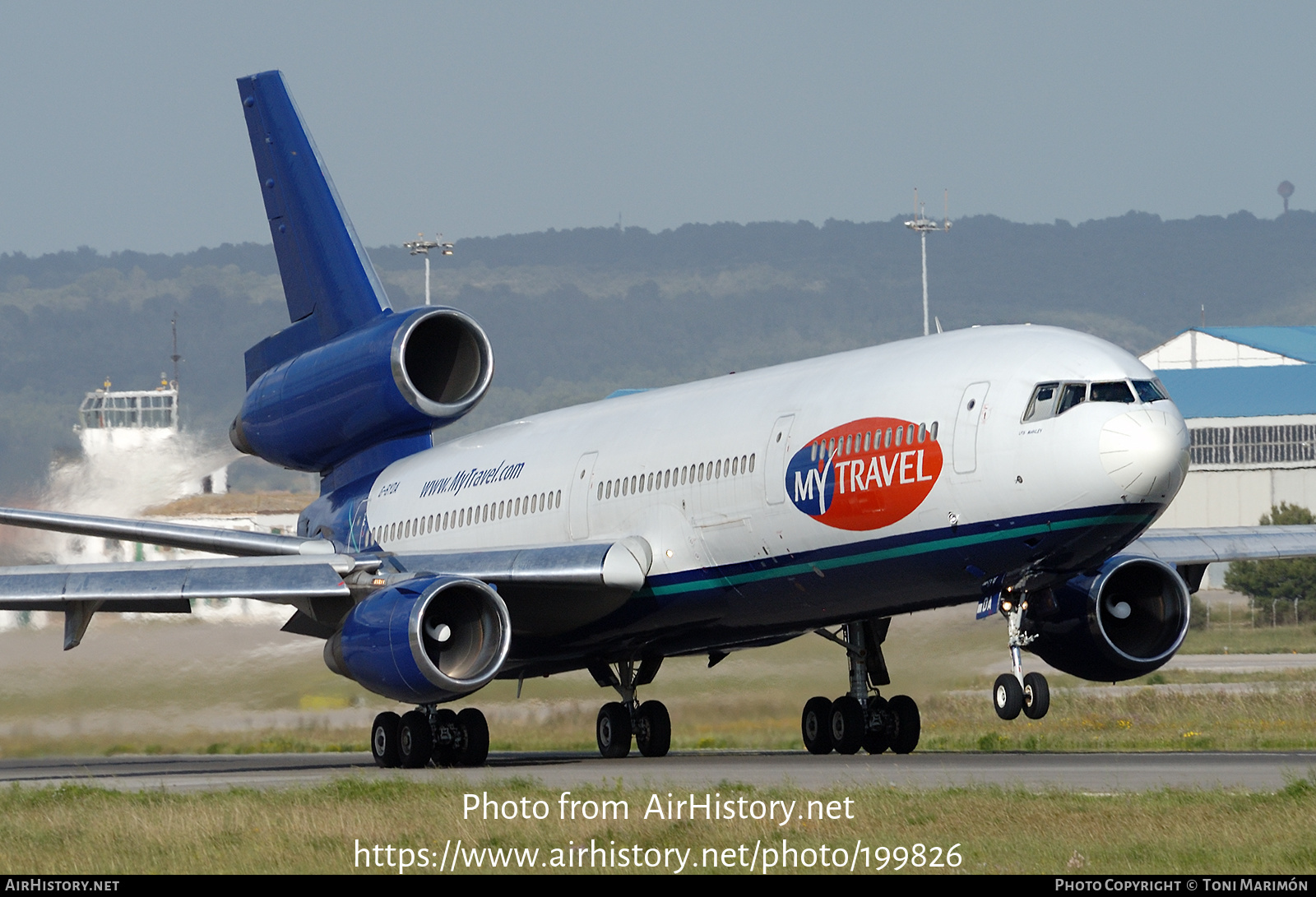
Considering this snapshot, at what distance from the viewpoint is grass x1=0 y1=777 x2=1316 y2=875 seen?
43.2 ft

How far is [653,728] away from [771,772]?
5.22 meters

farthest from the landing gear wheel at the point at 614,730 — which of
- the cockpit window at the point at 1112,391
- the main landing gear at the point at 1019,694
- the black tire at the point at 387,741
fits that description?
the cockpit window at the point at 1112,391

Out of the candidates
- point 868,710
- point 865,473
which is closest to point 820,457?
point 865,473

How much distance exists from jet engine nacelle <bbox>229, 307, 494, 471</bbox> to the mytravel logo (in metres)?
7.83

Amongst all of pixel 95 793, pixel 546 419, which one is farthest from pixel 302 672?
pixel 95 793

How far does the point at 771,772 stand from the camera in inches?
832

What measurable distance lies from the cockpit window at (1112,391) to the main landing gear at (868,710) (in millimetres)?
6096

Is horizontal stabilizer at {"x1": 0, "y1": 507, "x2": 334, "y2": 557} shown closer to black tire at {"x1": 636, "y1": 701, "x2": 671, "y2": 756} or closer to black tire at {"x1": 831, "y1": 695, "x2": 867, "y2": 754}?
black tire at {"x1": 636, "y1": 701, "x2": 671, "y2": 756}

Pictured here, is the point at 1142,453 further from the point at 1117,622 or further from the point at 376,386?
the point at 376,386

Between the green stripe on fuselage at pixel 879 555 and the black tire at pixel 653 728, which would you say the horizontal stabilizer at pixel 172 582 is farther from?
the black tire at pixel 653 728

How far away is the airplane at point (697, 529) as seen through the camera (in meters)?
19.8

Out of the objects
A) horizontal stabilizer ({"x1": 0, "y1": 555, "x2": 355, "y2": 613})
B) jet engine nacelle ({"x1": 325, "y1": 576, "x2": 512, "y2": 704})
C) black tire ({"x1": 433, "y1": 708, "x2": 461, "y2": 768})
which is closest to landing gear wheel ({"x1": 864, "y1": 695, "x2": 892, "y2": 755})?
jet engine nacelle ({"x1": 325, "y1": 576, "x2": 512, "y2": 704})

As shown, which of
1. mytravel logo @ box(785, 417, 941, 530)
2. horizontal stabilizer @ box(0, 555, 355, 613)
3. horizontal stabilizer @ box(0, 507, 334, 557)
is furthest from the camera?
horizontal stabilizer @ box(0, 507, 334, 557)

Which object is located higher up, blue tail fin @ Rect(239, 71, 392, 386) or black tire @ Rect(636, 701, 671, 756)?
blue tail fin @ Rect(239, 71, 392, 386)
